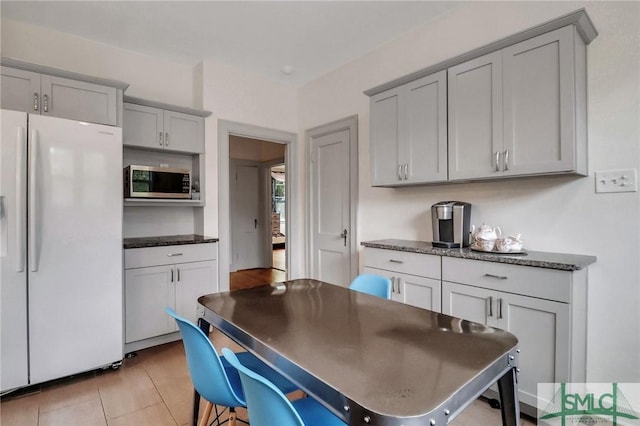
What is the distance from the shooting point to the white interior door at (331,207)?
3605mm

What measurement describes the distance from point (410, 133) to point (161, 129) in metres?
2.40

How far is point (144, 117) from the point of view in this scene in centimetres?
312

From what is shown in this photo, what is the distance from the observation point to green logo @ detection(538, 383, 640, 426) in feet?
5.88

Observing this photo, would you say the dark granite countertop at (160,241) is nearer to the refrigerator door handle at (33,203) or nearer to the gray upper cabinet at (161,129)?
the refrigerator door handle at (33,203)

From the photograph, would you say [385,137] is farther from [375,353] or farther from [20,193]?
[20,193]

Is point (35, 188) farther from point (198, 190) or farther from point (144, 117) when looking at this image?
point (198, 190)

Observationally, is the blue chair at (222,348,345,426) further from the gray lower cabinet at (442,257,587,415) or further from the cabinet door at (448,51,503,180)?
the cabinet door at (448,51,503,180)

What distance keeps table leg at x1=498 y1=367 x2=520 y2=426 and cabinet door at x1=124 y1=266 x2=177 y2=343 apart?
8.98 ft

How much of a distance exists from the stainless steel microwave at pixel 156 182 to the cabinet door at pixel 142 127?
263mm

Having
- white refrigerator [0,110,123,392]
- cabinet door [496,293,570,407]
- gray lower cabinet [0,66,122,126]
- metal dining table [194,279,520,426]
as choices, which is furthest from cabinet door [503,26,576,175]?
gray lower cabinet [0,66,122,126]

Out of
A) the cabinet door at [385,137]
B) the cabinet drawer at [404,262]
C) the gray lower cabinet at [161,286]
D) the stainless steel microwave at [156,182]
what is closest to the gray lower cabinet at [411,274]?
the cabinet drawer at [404,262]

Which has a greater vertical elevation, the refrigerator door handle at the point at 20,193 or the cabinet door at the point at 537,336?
the refrigerator door handle at the point at 20,193

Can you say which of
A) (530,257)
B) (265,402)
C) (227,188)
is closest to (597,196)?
(530,257)

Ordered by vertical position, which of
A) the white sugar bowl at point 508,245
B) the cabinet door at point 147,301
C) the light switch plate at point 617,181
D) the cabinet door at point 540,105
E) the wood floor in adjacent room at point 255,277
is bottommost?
the wood floor in adjacent room at point 255,277
